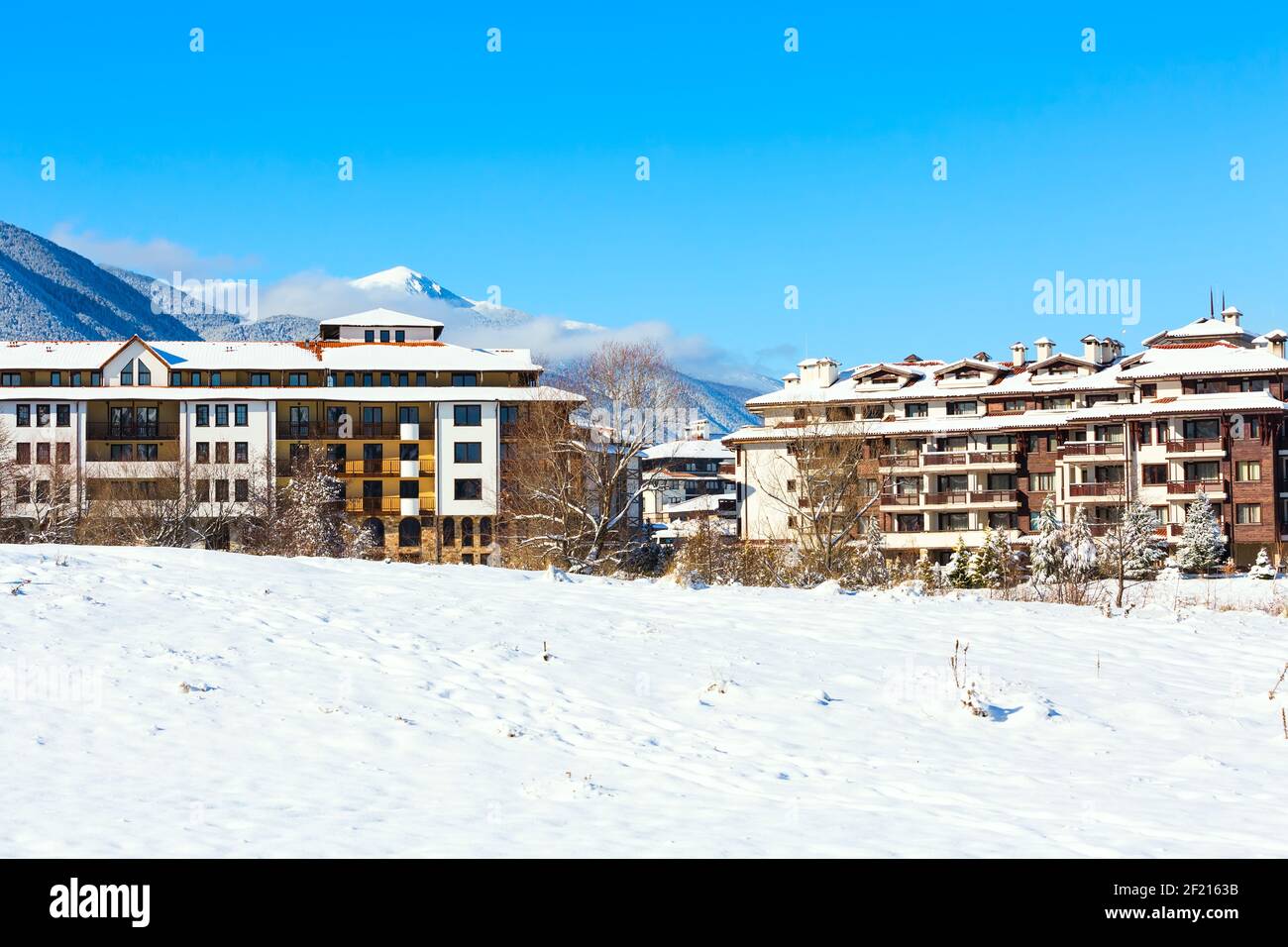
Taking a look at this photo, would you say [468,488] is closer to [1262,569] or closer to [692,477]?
[1262,569]

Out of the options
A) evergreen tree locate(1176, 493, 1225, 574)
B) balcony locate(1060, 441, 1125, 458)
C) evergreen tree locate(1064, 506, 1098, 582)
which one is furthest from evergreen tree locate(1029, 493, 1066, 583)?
evergreen tree locate(1176, 493, 1225, 574)

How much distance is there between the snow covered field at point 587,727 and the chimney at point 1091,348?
6414cm

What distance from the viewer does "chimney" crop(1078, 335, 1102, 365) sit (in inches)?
3243

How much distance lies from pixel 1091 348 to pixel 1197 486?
1619cm

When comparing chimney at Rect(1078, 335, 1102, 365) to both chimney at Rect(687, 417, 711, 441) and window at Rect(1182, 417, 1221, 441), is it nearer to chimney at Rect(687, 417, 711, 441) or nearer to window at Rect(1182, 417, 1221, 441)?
window at Rect(1182, 417, 1221, 441)

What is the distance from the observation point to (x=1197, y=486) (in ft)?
229

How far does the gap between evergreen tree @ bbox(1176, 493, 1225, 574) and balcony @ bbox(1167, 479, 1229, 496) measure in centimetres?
219

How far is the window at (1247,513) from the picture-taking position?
6950 centimetres

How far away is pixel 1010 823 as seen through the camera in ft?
34.3

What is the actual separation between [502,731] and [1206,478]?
67.0m

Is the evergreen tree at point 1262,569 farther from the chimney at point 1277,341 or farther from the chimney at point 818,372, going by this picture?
the chimney at point 818,372

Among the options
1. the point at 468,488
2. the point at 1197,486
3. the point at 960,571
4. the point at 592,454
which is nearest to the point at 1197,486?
the point at 1197,486

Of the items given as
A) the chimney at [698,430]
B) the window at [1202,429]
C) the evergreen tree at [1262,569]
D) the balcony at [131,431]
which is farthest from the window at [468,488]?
the chimney at [698,430]

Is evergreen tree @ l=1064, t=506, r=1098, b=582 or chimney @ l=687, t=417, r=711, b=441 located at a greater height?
chimney @ l=687, t=417, r=711, b=441
